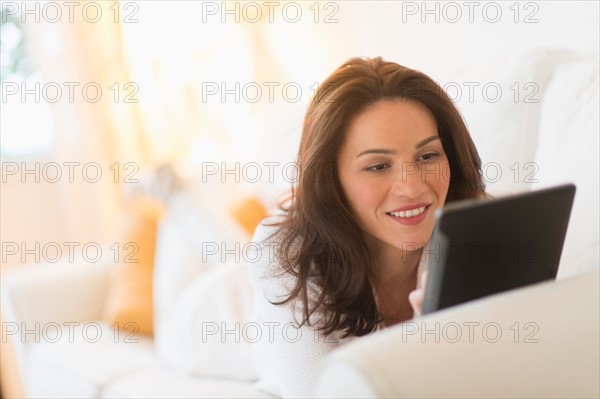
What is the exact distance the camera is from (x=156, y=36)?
288 centimetres

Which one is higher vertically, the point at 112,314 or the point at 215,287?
the point at 215,287

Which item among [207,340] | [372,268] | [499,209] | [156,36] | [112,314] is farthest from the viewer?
[156,36]

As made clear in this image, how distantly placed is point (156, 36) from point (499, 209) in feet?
7.43

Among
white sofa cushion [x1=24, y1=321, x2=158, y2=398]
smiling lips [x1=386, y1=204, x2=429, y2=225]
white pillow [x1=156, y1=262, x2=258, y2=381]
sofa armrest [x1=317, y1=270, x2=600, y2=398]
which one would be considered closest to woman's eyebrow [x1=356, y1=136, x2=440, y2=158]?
smiling lips [x1=386, y1=204, x2=429, y2=225]

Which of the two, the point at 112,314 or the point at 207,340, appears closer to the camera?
the point at 207,340

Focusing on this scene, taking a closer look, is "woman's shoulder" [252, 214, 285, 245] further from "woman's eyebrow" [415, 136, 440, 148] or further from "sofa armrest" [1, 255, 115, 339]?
"sofa armrest" [1, 255, 115, 339]

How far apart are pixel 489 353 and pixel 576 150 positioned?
2.31ft

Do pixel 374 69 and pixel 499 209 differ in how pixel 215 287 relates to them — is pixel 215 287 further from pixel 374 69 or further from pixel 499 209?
pixel 499 209

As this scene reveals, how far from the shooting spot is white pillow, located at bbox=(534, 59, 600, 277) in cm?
126

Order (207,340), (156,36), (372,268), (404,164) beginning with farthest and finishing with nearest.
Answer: (156,36)
(207,340)
(372,268)
(404,164)

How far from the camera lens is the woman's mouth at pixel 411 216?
4.09ft

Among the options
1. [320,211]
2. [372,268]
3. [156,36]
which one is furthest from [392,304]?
[156,36]

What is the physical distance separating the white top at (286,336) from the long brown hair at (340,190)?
19 mm

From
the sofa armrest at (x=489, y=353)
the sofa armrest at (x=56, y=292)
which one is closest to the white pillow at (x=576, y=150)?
the sofa armrest at (x=489, y=353)
